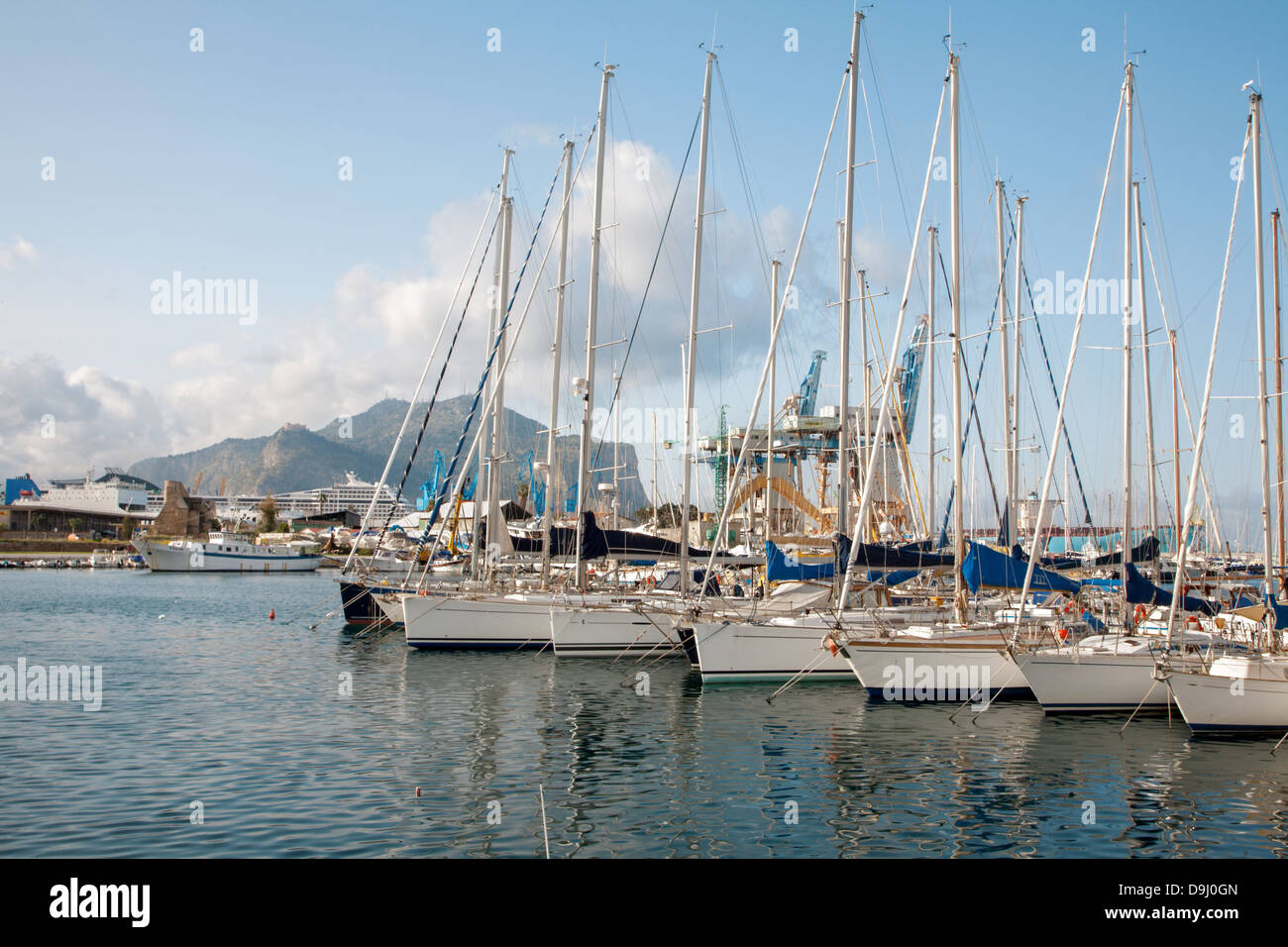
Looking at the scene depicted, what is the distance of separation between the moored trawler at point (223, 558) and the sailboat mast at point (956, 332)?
111 m

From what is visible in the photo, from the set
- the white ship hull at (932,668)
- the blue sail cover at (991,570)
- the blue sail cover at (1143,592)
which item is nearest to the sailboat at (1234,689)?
the blue sail cover at (1143,592)

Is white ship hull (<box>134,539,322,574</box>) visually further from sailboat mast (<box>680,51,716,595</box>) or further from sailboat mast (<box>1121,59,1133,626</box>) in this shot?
sailboat mast (<box>1121,59,1133,626</box>)

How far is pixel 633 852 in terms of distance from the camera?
1299 cm

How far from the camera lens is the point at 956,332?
27.6m

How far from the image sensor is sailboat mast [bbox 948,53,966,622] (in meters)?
26.2

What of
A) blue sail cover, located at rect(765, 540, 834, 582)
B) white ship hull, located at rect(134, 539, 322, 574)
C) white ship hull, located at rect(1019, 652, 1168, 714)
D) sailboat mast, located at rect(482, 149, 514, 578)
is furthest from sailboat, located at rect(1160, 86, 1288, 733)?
white ship hull, located at rect(134, 539, 322, 574)

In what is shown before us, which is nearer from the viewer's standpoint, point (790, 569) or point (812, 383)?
point (790, 569)

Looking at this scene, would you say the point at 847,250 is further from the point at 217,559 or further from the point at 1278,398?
the point at 217,559

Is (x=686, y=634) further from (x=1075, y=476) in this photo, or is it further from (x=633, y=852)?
(x=1075, y=476)

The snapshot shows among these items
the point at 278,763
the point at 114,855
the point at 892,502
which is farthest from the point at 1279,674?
the point at 892,502

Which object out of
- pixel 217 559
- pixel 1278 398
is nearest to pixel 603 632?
pixel 1278 398

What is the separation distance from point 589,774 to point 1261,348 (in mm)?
21444

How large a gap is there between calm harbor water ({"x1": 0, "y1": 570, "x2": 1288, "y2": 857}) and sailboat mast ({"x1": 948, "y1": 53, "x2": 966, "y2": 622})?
4161mm

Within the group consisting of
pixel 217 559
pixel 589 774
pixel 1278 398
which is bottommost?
pixel 217 559
